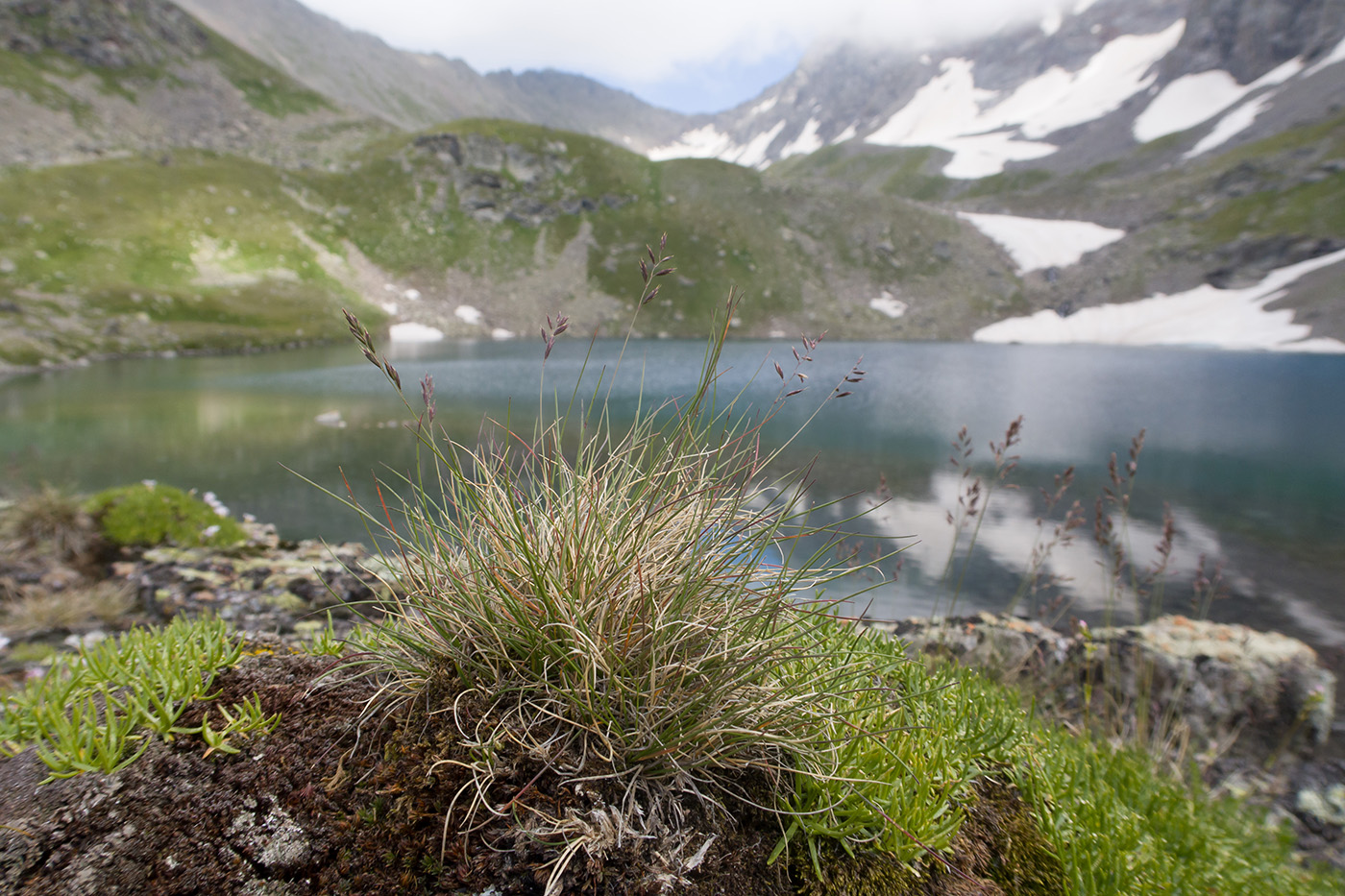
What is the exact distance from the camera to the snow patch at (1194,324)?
68.7 metres

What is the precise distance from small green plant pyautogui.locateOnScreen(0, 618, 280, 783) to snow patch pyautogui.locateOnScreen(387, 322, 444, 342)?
74983 millimetres

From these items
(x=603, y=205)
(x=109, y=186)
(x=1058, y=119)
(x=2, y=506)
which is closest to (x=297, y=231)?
(x=109, y=186)

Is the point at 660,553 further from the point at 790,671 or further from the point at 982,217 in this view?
the point at 982,217

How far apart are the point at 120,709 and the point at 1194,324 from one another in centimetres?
10463

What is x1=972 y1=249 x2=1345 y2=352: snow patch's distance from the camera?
6866cm

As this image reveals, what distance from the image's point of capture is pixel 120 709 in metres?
1.59

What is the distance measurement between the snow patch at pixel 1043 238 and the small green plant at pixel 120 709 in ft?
379

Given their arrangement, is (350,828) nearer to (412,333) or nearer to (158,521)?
(158,521)

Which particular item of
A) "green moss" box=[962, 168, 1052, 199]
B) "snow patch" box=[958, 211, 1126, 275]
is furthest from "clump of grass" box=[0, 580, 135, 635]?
"green moss" box=[962, 168, 1052, 199]

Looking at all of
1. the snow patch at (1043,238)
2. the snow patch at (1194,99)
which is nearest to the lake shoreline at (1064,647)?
the snow patch at (1043,238)

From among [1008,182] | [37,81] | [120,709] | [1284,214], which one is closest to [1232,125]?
[1008,182]

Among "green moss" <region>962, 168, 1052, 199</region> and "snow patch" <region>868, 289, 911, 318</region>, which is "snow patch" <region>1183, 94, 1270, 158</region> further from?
"snow patch" <region>868, 289, 911, 318</region>

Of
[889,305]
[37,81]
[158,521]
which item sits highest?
[37,81]

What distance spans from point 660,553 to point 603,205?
103322mm
